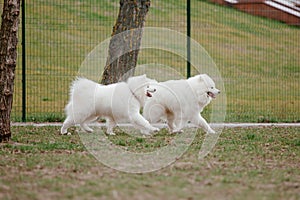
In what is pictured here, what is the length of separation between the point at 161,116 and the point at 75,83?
1.54m

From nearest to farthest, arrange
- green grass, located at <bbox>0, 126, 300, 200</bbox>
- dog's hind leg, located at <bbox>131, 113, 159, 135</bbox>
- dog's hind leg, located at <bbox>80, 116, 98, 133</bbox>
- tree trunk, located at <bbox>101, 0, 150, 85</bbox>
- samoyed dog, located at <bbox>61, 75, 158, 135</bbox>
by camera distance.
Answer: green grass, located at <bbox>0, 126, 300, 200</bbox> → dog's hind leg, located at <bbox>131, 113, 159, 135</bbox> → samoyed dog, located at <bbox>61, 75, 158, 135</bbox> → dog's hind leg, located at <bbox>80, 116, 98, 133</bbox> → tree trunk, located at <bbox>101, 0, 150, 85</bbox>

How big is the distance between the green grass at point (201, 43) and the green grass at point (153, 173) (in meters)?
3.64

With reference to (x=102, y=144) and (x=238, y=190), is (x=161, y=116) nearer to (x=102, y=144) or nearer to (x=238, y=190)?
(x=102, y=144)

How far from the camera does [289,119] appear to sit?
12.7 meters

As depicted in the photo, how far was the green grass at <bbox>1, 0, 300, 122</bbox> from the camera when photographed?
13.3 metres

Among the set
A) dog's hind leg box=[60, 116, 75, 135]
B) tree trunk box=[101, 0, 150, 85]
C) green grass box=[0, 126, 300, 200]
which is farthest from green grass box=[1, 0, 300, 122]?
green grass box=[0, 126, 300, 200]

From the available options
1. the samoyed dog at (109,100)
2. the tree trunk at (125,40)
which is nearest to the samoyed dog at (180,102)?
the samoyed dog at (109,100)

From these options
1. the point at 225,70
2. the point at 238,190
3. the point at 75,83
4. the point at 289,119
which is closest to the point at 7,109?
the point at 75,83

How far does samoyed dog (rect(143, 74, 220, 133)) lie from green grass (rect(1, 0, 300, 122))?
239 cm

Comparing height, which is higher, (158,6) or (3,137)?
(158,6)

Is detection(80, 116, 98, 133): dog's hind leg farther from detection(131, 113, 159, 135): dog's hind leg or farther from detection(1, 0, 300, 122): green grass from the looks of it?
detection(1, 0, 300, 122): green grass

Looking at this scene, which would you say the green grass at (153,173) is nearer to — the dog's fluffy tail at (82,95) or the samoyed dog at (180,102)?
the dog's fluffy tail at (82,95)

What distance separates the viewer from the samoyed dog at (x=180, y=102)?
9969mm

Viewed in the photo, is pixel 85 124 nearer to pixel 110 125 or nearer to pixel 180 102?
pixel 110 125
